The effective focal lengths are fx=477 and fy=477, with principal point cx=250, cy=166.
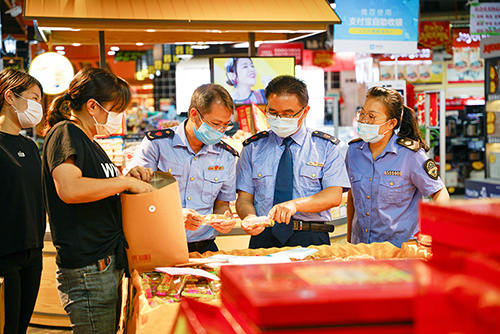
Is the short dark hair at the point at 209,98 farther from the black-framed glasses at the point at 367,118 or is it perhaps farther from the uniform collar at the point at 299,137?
the black-framed glasses at the point at 367,118

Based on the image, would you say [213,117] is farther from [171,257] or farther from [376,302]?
[376,302]

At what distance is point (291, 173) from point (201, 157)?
0.54m

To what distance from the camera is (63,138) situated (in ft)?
6.37

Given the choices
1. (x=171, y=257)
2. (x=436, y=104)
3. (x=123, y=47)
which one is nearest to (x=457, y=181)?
(x=436, y=104)

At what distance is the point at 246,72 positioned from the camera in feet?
18.6

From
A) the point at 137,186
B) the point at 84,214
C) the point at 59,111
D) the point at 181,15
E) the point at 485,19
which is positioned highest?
the point at 485,19

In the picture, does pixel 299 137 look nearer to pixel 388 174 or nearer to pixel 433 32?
pixel 388 174

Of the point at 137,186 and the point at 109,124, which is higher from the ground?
the point at 109,124

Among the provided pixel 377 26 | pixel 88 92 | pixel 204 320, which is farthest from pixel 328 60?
pixel 204 320

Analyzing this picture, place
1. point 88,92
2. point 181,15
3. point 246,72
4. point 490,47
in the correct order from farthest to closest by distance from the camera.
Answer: point 490,47
point 246,72
point 181,15
point 88,92

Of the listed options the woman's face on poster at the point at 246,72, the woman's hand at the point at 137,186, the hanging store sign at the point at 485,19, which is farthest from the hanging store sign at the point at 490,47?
the woman's hand at the point at 137,186

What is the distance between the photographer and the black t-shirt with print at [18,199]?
2691 millimetres

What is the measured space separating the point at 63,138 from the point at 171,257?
656 mm

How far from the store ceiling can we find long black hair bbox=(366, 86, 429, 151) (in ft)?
7.67
